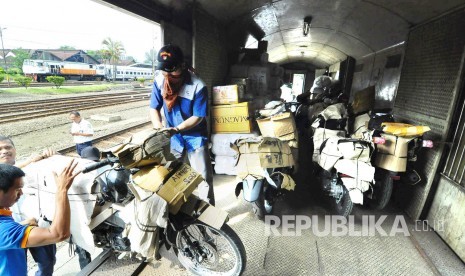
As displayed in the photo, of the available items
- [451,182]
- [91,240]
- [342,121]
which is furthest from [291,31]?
[91,240]

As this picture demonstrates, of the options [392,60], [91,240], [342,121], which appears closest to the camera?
[91,240]

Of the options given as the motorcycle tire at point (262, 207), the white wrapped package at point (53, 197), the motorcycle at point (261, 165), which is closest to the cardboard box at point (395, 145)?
the motorcycle at point (261, 165)

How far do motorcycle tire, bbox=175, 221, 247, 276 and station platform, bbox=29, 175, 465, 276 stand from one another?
0.51 feet

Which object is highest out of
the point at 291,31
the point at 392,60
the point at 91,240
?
the point at 291,31

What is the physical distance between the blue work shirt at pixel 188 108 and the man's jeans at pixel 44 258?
1.25 metres

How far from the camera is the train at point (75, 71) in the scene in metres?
23.2

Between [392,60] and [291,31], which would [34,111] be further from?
[392,60]

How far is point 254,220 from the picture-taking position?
2926mm

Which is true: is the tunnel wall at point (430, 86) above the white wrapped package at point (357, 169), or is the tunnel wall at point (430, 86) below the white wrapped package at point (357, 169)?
above

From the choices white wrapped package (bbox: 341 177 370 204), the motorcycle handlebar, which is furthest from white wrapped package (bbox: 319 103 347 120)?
the motorcycle handlebar

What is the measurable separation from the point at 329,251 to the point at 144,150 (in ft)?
6.55

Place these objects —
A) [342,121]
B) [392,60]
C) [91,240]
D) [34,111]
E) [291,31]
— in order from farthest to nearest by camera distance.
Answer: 1. [34,111]
2. [291,31]
3. [392,60]
4. [342,121]
5. [91,240]

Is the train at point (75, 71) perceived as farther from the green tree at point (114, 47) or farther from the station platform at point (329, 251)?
the station platform at point (329, 251)

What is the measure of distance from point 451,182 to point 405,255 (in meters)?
0.88
